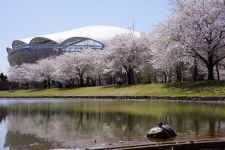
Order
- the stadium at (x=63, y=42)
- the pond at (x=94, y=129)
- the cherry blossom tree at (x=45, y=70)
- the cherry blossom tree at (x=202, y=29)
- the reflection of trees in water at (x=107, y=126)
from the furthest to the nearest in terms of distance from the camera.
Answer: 1. the stadium at (x=63, y=42)
2. the cherry blossom tree at (x=45, y=70)
3. the cherry blossom tree at (x=202, y=29)
4. the reflection of trees in water at (x=107, y=126)
5. the pond at (x=94, y=129)

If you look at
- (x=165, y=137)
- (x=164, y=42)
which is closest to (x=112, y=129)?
(x=165, y=137)

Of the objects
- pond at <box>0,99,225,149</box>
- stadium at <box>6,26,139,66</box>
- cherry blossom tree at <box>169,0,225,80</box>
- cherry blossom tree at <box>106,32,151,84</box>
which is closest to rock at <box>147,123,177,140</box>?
pond at <box>0,99,225,149</box>

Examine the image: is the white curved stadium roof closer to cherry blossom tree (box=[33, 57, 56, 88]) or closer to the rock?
cherry blossom tree (box=[33, 57, 56, 88])

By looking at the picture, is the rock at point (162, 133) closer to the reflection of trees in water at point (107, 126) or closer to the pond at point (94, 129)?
the pond at point (94, 129)

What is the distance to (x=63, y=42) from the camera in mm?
110062

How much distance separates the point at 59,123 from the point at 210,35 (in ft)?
91.6

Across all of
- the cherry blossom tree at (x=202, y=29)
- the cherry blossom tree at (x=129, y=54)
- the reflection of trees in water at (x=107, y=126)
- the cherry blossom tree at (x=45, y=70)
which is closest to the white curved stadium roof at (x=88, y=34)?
the cherry blossom tree at (x=45, y=70)

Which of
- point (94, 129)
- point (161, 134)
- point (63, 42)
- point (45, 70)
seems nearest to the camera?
point (161, 134)

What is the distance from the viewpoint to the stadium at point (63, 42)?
4250 inches

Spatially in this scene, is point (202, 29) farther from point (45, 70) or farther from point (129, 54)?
point (45, 70)

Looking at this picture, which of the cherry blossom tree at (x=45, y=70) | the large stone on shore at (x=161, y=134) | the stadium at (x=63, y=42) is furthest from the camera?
the stadium at (x=63, y=42)

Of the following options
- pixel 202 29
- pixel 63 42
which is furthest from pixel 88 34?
pixel 202 29

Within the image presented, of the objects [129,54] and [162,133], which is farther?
[129,54]

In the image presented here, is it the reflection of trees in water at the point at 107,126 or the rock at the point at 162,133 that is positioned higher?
the rock at the point at 162,133
